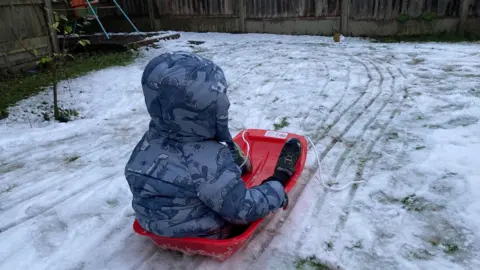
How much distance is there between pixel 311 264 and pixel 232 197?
20.8 inches

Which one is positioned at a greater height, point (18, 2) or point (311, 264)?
point (18, 2)

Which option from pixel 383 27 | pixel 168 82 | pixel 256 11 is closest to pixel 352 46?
pixel 383 27

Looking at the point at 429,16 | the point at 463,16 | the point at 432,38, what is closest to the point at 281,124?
the point at 432,38

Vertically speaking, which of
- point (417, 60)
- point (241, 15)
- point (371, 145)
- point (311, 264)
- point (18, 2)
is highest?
point (18, 2)

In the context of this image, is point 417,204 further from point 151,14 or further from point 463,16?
point 151,14

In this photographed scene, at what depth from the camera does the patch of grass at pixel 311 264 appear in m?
1.83

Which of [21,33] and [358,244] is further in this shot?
[21,33]

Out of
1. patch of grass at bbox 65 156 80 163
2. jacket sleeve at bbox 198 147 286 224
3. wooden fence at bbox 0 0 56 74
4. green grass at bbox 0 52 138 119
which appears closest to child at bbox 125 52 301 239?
jacket sleeve at bbox 198 147 286 224

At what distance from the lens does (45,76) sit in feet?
18.7

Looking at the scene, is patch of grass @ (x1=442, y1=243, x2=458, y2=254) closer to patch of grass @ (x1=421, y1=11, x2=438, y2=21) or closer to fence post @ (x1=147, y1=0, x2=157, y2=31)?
patch of grass @ (x1=421, y1=11, x2=438, y2=21)

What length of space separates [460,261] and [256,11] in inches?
328

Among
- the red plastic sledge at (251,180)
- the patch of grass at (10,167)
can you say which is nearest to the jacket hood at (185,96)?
the red plastic sledge at (251,180)

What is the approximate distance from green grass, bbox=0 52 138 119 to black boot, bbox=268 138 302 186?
3.16 meters

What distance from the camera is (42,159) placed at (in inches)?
123
